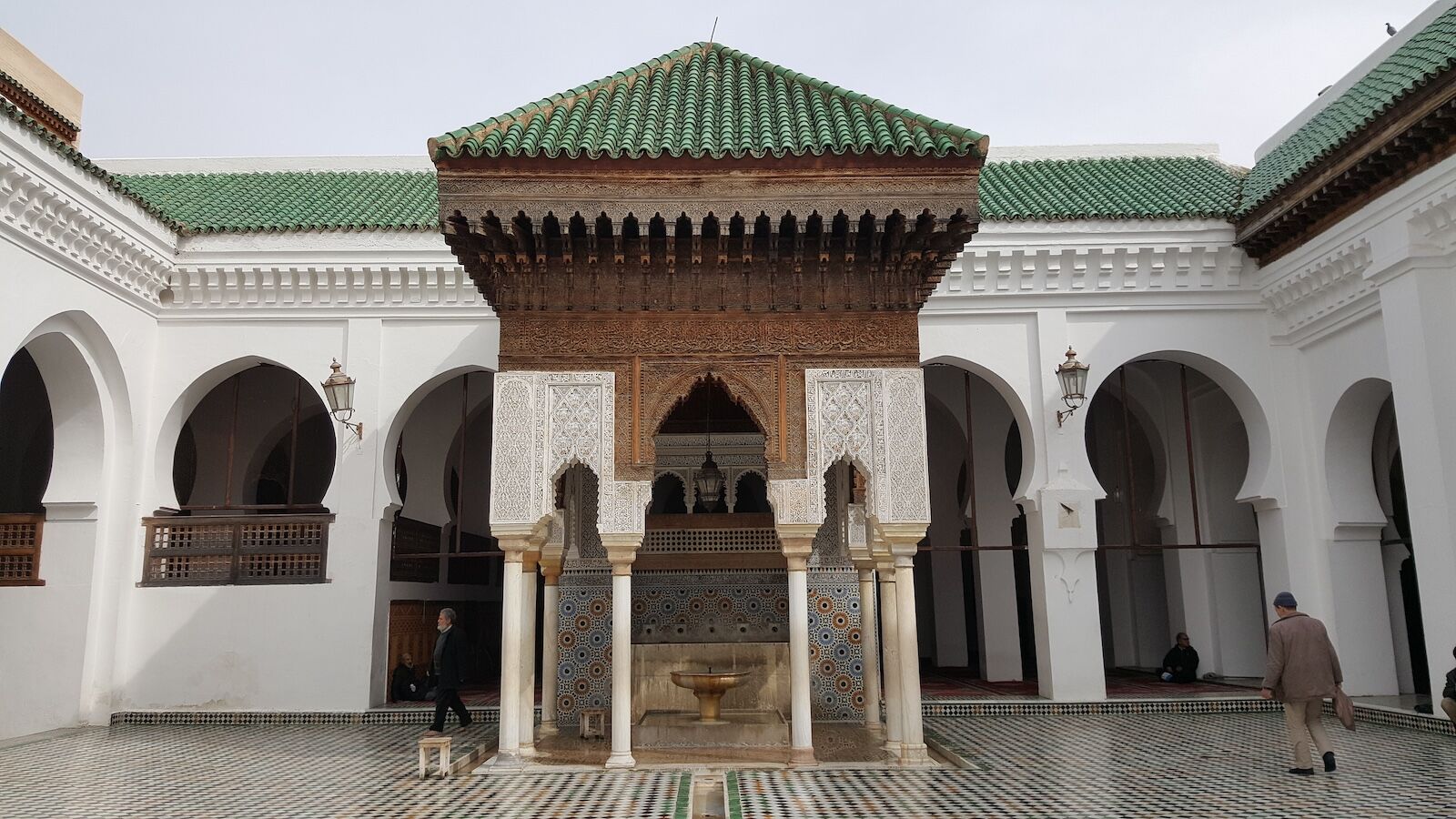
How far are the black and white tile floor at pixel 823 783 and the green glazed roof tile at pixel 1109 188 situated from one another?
12.5 ft

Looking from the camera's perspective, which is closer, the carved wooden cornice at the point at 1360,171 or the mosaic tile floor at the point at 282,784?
the mosaic tile floor at the point at 282,784

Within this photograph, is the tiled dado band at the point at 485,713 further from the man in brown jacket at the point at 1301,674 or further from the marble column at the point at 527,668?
the man in brown jacket at the point at 1301,674

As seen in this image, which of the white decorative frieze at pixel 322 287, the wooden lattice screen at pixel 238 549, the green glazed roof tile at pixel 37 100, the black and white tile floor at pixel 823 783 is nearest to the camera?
the black and white tile floor at pixel 823 783

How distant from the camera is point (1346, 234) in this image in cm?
682

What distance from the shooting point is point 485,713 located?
7.25 meters

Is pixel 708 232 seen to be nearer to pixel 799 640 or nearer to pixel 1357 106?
pixel 799 640

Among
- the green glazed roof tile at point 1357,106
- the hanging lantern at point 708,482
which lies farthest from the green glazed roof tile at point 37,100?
the green glazed roof tile at point 1357,106

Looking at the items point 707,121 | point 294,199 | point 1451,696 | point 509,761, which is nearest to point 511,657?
point 509,761

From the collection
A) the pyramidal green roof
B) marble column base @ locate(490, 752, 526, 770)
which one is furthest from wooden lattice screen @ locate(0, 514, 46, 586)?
the pyramidal green roof

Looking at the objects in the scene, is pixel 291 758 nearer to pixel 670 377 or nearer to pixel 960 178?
pixel 670 377

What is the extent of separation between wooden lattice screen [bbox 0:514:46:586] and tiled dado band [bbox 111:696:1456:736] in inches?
45.9

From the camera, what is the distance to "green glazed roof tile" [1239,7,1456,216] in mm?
6258

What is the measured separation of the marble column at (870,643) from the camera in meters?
6.20

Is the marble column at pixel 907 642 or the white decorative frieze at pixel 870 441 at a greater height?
the white decorative frieze at pixel 870 441
